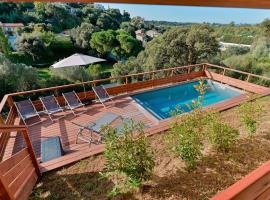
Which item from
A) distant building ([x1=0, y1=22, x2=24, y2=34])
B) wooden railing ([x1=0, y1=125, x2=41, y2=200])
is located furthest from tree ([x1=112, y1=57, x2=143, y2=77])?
distant building ([x1=0, y1=22, x2=24, y2=34])

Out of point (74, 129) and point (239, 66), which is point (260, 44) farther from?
point (74, 129)

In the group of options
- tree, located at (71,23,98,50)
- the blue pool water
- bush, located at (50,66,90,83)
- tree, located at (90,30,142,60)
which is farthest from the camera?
tree, located at (71,23,98,50)

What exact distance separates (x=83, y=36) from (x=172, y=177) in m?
29.2

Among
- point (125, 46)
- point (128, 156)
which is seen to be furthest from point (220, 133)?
point (125, 46)

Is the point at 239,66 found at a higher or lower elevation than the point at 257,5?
lower

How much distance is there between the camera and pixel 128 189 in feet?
10.7

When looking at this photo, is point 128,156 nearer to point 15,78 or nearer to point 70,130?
point 70,130

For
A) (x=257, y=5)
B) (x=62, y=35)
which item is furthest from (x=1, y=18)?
(x=257, y=5)

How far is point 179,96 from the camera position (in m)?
9.45

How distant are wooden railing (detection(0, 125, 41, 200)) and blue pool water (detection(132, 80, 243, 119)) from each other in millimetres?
5027

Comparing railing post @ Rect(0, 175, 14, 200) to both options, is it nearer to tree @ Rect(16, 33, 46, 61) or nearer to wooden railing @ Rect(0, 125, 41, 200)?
wooden railing @ Rect(0, 125, 41, 200)

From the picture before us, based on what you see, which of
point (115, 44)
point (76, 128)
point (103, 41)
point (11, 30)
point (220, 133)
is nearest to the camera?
point (220, 133)

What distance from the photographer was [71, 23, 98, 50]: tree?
2983 centimetres

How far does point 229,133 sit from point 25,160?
3.37 metres
